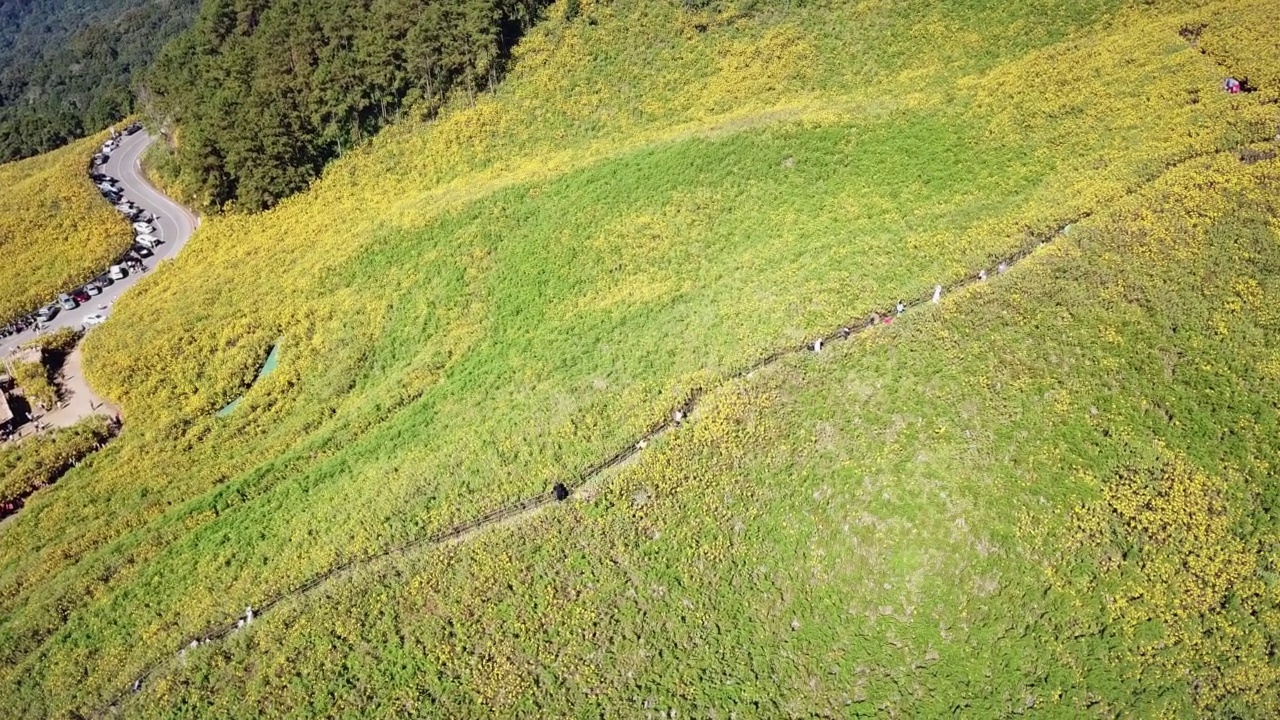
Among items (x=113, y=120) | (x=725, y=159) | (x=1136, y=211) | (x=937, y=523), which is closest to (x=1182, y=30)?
(x=1136, y=211)

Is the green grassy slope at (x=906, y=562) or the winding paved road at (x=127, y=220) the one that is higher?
the winding paved road at (x=127, y=220)

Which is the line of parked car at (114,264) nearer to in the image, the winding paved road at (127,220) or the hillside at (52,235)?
the winding paved road at (127,220)

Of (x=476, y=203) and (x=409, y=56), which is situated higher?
(x=409, y=56)

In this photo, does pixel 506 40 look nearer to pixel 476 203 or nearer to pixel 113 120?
pixel 476 203

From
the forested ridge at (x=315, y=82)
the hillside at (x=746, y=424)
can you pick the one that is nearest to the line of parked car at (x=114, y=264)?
the hillside at (x=746, y=424)

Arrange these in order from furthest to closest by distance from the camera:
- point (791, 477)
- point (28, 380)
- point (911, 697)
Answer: point (28, 380)
point (791, 477)
point (911, 697)


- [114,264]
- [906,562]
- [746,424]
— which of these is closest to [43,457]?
[114,264]
